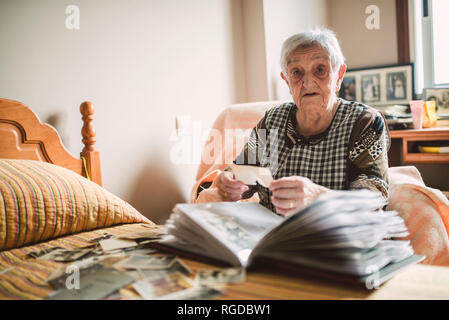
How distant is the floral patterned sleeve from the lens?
1031mm

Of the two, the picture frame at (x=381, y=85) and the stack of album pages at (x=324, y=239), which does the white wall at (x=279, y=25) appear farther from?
the stack of album pages at (x=324, y=239)

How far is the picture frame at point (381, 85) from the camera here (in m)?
3.00

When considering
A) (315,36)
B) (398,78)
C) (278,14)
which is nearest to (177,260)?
(315,36)

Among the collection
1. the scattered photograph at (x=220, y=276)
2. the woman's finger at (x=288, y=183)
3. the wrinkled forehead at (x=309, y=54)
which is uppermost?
the wrinkled forehead at (x=309, y=54)

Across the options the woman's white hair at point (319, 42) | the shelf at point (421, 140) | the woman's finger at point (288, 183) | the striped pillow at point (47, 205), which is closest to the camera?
the woman's finger at point (288, 183)

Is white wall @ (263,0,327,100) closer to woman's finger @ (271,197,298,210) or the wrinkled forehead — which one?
the wrinkled forehead

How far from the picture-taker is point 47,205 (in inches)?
39.2

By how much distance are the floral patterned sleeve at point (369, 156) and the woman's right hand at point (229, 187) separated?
1.04 ft

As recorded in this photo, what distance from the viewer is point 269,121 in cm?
142

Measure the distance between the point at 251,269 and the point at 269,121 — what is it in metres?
0.88

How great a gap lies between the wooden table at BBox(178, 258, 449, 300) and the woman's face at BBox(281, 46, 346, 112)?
2.43 ft

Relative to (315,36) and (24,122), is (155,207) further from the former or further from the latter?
(315,36)

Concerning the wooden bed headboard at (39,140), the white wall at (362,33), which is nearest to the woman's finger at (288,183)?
the wooden bed headboard at (39,140)

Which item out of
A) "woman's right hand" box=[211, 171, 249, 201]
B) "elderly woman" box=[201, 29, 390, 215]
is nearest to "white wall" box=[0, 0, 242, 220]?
"elderly woman" box=[201, 29, 390, 215]
